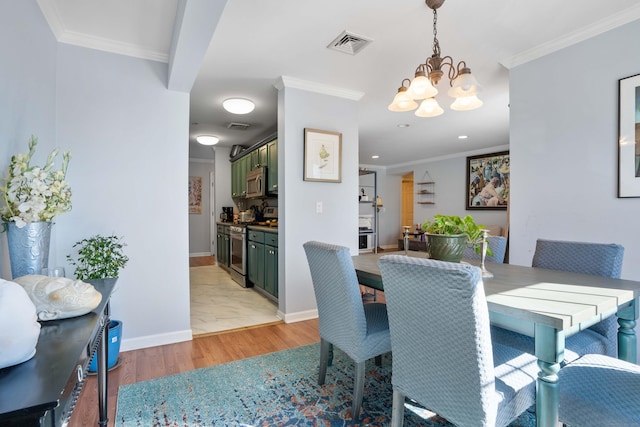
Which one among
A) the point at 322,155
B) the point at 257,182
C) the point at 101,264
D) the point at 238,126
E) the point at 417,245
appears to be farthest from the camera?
the point at 417,245

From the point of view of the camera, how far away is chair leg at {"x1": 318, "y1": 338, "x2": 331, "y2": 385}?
1.95 m

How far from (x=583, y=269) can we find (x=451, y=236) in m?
0.82

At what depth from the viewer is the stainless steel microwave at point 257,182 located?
4520 millimetres

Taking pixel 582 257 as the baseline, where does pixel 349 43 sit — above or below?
above

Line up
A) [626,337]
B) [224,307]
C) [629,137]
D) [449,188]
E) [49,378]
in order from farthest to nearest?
[449,188]
[224,307]
[629,137]
[626,337]
[49,378]

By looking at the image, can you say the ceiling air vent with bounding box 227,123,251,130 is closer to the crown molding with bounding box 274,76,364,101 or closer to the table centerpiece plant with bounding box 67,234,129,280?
the crown molding with bounding box 274,76,364,101

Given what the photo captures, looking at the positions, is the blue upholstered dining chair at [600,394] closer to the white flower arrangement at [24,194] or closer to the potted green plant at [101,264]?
the white flower arrangement at [24,194]

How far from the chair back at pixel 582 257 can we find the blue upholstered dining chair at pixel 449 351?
822mm

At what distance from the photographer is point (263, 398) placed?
188 cm

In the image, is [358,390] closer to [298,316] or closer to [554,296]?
[554,296]

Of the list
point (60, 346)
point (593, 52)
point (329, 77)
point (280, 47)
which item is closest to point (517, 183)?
point (593, 52)

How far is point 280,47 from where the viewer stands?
256cm

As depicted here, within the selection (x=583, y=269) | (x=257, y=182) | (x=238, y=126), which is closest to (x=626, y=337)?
(x=583, y=269)

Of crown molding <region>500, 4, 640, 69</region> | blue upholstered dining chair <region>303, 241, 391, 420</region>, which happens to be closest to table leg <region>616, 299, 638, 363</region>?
blue upholstered dining chair <region>303, 241, 391, 420</region>
